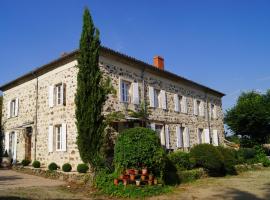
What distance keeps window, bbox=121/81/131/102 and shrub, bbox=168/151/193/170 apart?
3941 millimetres

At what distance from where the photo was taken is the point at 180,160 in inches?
542

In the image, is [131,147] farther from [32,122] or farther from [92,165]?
[32,122]

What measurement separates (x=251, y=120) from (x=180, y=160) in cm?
1390

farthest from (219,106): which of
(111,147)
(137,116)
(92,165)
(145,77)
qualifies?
(92,165)

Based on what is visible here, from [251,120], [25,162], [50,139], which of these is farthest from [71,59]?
[251,120]

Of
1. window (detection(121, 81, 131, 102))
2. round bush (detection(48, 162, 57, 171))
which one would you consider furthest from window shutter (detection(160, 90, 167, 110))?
round bush (detection(48, 162, 57, 171))

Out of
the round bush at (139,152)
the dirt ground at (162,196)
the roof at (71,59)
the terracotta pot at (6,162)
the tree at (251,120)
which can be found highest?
the roof at (71,59)

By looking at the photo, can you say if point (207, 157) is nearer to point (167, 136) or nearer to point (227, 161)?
point (227, 161)

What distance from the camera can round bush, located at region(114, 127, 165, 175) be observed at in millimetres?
9844

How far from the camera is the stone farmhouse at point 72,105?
14.6 m

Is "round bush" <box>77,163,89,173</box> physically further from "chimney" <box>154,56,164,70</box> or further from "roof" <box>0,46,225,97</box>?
"chimney" <box>154,56,164,70</box>

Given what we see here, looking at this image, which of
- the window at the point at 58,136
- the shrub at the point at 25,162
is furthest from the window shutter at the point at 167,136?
the shrub at the point at 25,162

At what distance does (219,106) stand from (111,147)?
1586 centimetres

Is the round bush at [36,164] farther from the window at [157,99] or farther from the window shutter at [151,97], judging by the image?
the window at [157,99]
